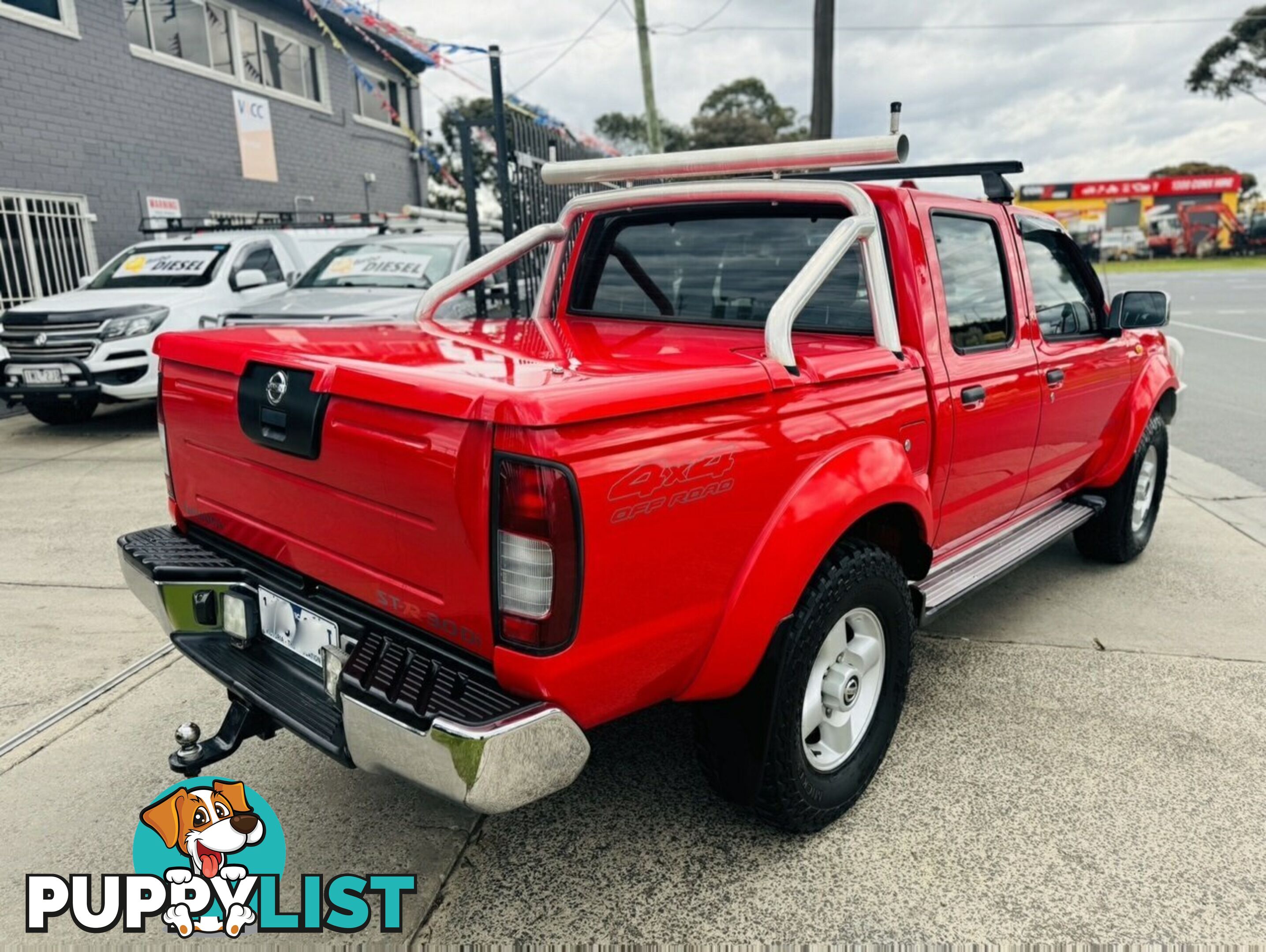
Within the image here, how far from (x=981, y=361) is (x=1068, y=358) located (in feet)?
2.72

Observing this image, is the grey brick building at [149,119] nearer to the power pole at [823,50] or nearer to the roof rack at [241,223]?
the roof rack at [241,223]

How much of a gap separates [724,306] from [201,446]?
5.88 feet

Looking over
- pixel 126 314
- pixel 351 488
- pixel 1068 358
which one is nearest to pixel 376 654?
pixel 351 488

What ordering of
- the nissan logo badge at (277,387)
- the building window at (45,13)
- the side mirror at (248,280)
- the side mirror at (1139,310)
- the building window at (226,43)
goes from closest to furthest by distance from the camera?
1. the nissan logo badge at (277,387)
2. the side mirror at (1139,310)
3. the side mirror at (248,280)
4. the building window at (45,13)
5. the building window at (226,43)

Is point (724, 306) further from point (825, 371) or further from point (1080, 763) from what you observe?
point (1080, 763)

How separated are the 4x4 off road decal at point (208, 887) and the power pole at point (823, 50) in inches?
452

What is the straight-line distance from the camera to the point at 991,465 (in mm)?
3357

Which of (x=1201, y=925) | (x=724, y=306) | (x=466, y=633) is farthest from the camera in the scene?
(x=724, y=306)

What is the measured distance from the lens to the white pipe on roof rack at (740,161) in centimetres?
281

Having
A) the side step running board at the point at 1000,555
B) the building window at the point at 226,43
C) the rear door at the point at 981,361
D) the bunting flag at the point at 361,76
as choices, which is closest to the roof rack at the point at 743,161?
the rear door at the point at 981,361

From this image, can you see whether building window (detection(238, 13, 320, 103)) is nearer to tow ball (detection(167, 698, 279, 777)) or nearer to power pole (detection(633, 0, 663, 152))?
power pole (detection(633, 0, 663, 152))

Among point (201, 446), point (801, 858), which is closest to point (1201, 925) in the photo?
point (801, 858)

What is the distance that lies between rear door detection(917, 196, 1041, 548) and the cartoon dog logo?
7.64 ft

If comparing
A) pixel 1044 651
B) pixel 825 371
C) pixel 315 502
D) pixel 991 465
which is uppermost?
pixel 825 371
